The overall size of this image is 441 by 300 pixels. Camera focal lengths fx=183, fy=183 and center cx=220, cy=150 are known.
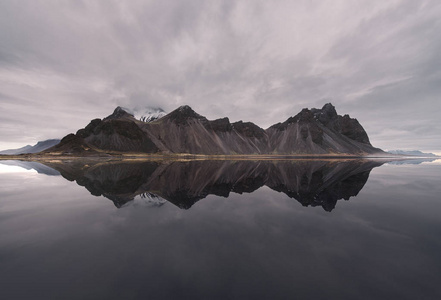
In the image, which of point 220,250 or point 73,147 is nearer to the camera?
point 220,250

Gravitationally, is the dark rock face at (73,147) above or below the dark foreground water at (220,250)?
above

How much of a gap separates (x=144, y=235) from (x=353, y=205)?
54.4ft

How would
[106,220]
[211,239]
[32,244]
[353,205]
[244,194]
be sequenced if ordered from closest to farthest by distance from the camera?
[32,244], [211,239], [106,220], [353,205], [244,194]

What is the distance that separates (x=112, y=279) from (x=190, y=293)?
9.46ft

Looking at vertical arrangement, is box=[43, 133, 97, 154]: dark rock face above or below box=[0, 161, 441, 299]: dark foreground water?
above

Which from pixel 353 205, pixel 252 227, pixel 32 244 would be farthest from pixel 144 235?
pixel 353 205

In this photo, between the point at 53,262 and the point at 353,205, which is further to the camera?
the point at 353,205

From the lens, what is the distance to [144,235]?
1015 centimetres

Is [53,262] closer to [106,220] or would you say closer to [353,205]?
[106,220]

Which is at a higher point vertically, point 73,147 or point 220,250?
point 73,147

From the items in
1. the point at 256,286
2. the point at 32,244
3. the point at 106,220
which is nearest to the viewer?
the point at 256,286

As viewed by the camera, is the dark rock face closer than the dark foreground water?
No

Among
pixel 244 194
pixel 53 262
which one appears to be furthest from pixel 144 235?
pixel 244 194

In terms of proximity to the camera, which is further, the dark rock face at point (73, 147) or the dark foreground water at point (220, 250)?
the dark rock face at point (73, 147)
